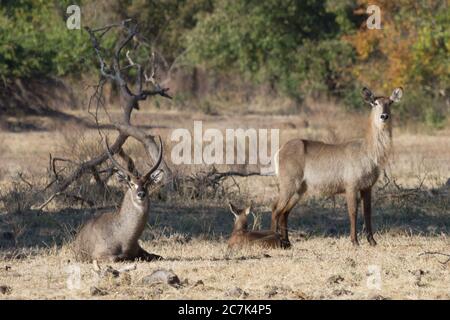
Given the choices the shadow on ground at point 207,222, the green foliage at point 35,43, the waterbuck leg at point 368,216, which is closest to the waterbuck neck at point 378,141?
the waterbuck leg at point 368,216

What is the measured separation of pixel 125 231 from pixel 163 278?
1.48 metres

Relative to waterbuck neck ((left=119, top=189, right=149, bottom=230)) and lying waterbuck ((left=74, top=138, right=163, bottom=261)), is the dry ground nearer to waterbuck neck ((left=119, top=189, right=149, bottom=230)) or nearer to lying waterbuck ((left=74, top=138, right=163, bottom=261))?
lying waterbuck ((left=74, top=138, right=163, bottom=261))

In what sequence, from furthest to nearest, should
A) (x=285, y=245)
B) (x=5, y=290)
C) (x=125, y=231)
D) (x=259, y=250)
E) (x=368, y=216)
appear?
(x=368, y=216), (x=285, y=245), (x=259, y=250), (x=125, y=231), (x=5, y=290)

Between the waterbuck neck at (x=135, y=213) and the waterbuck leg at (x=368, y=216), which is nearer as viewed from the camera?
the waterbuck neck at (x=135, y=213)

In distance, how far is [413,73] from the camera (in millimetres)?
23547

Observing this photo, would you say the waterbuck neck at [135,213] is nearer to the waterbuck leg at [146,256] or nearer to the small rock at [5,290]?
the waterbuck leg at [146,256]

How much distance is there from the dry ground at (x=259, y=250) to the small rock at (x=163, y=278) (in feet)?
0.18

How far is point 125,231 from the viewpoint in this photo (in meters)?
9.12

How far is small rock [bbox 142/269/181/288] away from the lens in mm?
7707

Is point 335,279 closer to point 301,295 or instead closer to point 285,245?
point 301,295

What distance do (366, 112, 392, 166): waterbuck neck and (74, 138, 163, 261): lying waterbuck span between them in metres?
2.47

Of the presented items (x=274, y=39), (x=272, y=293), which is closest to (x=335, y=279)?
(x=272, y=293)

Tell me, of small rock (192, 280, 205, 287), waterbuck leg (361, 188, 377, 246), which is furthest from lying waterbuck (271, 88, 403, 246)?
small rock (192, 280, 205, 287)

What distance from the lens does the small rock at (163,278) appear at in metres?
7.71
